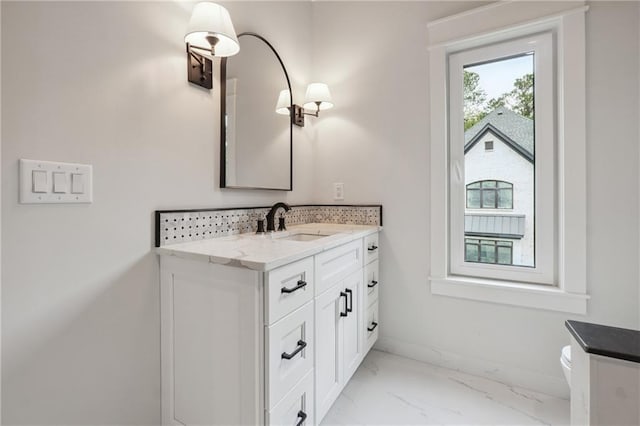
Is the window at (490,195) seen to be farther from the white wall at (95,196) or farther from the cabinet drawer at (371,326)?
the white wall at (95,196)

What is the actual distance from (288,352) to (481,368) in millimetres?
1333

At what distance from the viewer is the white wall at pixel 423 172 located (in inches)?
55.5

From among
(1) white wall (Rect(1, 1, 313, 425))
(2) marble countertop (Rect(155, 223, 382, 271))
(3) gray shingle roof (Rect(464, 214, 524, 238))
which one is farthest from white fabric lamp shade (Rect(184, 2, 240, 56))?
(3) gray shingle roof (Rect(464, 214, 524, 238))

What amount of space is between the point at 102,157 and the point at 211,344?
733 mm

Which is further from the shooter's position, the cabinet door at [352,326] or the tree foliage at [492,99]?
the tree foliage at [492,99]

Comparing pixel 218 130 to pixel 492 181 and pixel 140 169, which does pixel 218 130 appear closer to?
pixel 140 169

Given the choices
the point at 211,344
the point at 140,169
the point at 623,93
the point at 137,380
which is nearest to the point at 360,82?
the point at 623,93

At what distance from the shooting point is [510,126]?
1.70 metres

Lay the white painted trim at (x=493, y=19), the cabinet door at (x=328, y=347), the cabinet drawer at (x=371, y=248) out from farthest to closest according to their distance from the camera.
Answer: the cabinet drawer at (x=371, y=248) < the white painted trim at (x=493, y=19) < the cabinet door at (x=328, y=347)

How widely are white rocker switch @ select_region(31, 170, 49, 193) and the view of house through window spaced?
193cm

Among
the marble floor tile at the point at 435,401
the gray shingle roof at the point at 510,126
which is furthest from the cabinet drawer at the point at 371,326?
the gray shingle roof at the point at 510,126

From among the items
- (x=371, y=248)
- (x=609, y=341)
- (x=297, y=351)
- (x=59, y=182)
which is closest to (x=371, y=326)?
(x=371, y=248)

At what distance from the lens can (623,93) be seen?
1.39 m

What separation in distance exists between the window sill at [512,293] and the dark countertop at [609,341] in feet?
3.25
